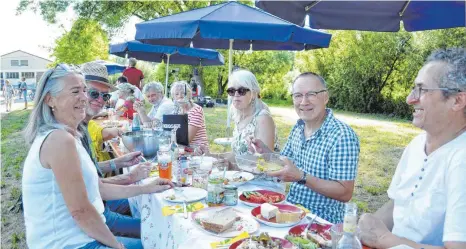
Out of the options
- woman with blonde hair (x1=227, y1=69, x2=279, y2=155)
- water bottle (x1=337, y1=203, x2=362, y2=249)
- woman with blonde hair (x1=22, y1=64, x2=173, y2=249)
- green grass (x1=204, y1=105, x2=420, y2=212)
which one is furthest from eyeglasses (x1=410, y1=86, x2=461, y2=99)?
green grass (x1=204, y1=105, x2=420, y2=212)

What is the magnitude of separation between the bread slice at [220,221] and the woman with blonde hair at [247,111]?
125 centimetres

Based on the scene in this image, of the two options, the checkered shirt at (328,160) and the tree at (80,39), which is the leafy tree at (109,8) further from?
the checkered shirt at (328,160)

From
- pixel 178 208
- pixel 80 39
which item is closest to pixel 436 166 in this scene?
pixel 178 208

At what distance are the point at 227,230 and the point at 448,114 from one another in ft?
3.72

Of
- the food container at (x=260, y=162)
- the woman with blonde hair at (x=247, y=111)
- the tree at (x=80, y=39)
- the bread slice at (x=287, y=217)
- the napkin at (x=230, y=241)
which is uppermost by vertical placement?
the tree at (x=80, y=39)

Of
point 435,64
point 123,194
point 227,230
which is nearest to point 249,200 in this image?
point 227,230

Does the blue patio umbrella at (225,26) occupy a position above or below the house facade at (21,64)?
below

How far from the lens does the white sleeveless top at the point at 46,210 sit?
172cm

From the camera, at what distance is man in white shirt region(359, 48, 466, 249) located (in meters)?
1.45

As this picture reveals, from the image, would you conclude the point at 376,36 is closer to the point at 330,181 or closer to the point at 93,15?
the point at 93,15

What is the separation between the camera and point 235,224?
168cm

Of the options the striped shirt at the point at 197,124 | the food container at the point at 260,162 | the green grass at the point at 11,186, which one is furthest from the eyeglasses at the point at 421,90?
the green grass at the point at 11,186

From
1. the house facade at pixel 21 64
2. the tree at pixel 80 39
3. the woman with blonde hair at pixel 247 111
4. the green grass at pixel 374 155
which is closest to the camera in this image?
the woman with blonde hair at pixel 247 111

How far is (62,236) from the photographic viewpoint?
5.87ft
